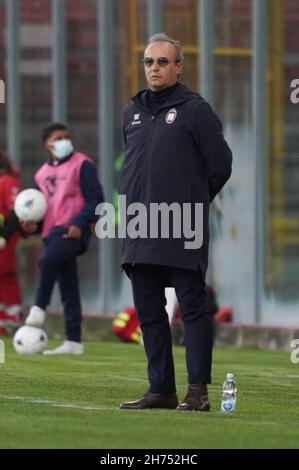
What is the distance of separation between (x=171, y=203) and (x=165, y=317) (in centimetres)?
65

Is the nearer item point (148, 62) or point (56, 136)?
point (148, 62)

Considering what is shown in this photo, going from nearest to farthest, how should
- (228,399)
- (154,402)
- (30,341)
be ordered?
(228,399), (154,402), (30,341)

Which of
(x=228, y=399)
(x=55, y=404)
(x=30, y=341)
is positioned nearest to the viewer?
(x=228, y=399)

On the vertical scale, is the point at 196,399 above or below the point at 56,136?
below

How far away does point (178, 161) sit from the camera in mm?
10688

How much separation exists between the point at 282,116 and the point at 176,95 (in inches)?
327

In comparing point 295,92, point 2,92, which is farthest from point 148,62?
point 2,92

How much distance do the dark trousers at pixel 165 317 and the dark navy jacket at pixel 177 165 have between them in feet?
0.33

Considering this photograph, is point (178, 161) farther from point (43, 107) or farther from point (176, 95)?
point (43, 107)

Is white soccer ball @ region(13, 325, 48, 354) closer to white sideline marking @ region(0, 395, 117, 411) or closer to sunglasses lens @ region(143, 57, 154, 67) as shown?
white sideline marking @ region(0, 395, 117, 411)

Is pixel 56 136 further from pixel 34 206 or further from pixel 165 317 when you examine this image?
pixel 165 317

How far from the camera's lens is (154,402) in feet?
35.4

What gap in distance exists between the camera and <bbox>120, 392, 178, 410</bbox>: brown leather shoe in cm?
1077
